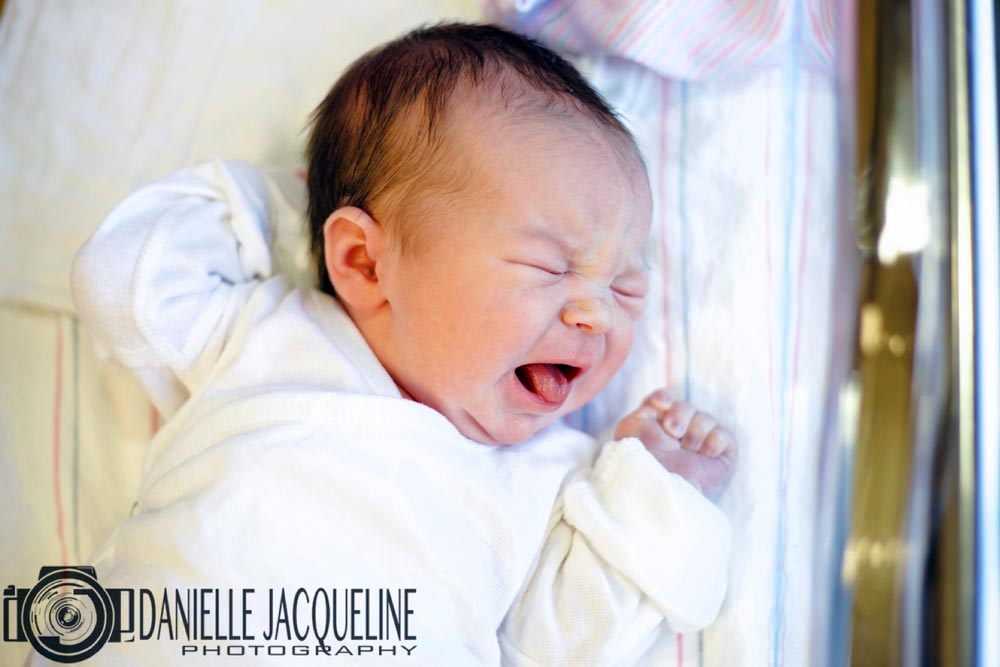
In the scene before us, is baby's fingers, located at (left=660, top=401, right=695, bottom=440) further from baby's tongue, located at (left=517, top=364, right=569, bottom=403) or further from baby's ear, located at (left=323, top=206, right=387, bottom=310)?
baby's ear, located at (left=323, top=206, right=387, bottom=310)

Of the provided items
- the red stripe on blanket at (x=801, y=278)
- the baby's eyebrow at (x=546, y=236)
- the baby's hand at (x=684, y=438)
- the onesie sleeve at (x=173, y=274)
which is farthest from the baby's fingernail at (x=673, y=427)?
the onesie sleeve at (x=173, y=274)

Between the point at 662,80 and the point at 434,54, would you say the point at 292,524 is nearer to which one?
the point at 434,54

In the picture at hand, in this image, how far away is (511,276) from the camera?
2.62ft

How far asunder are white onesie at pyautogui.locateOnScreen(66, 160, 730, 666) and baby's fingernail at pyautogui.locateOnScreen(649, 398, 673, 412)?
78 millimetres

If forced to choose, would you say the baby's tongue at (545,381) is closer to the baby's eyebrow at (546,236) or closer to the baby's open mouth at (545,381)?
the baby's open mouth at (545,381)

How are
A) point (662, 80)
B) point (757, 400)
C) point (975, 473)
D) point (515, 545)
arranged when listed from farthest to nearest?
1. point (662, 80)
2. point (757, 400)
3. point (515, 545)
4. point (975, 473)

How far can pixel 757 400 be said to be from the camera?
917mm

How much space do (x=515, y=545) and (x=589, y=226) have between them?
0.91 ft

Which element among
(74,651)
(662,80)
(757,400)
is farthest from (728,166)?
(74,651)

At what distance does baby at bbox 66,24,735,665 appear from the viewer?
2.49 ft

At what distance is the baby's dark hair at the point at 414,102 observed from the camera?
2.70ft

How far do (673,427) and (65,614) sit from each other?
55 centimetres

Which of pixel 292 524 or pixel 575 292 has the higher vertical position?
pixel 575 292

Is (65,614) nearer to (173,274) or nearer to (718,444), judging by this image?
(173,274)
